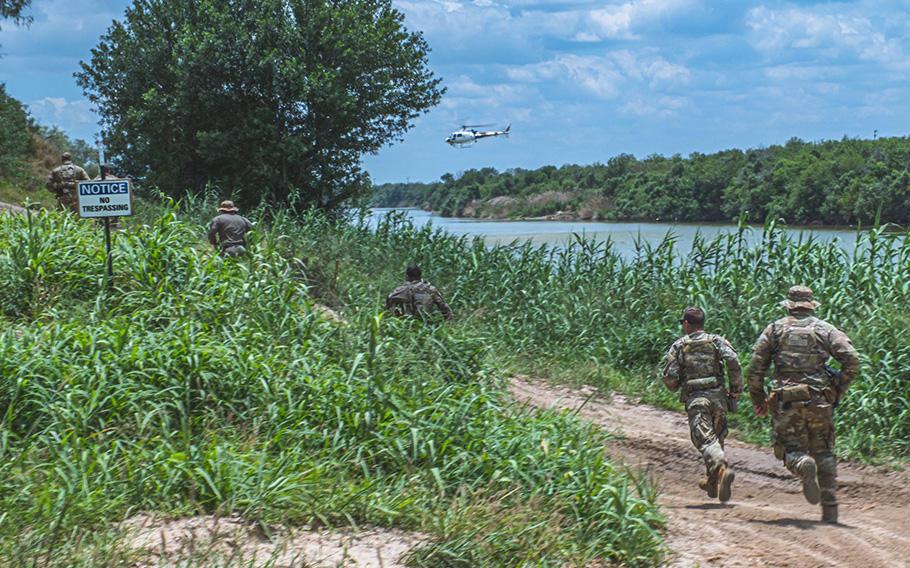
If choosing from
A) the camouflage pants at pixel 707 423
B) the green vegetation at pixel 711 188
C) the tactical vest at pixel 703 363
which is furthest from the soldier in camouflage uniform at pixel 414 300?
the green vegetation at pixel 711 188

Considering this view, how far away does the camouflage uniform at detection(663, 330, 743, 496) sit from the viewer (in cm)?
819

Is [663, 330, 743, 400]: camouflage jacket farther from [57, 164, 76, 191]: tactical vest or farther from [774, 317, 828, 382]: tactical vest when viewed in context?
[57, 164, 76, 191]: tactical vest

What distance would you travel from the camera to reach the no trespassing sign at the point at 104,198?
9414 millimetres

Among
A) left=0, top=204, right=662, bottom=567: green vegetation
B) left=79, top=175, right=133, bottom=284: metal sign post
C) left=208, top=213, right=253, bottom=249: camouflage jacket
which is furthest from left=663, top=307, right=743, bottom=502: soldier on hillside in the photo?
left=208, top=213, right=253, bottom=249: camouflage jacket

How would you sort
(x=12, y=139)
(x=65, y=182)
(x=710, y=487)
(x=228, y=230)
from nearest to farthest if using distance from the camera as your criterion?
1. (x=710, y=487)
2. (x=228, y=230)
3. (x=65, y=182)
4. (x=12, y=139)

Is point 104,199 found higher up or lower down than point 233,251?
higher up

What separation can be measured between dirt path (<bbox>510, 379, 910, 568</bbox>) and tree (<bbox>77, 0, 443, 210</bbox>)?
12.9m

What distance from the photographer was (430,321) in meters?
10.6

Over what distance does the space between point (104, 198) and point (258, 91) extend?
1427 centimetres

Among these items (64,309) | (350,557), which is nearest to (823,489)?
(350,557)

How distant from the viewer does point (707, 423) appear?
8.19 metres

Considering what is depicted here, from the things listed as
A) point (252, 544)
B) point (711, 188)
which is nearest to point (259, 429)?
point (252, 544)

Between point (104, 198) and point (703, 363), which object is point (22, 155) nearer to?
point (104, 198)

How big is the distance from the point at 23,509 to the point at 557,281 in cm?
1202
